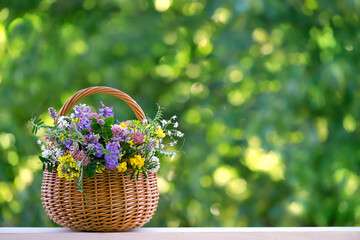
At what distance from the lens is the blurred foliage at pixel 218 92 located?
1.56 meters

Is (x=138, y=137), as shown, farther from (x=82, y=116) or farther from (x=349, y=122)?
(x=349, y=122)

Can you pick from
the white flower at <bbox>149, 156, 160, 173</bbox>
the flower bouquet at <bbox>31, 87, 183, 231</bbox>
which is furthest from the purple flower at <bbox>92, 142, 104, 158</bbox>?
the white flower at <bbox>149, 156, 160, 173</bbox>

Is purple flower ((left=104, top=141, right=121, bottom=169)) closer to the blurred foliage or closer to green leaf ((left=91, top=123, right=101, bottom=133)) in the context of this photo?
green leaf ((left=91, top=123, right=101, bottom=133))

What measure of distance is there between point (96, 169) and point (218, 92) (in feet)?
2.51

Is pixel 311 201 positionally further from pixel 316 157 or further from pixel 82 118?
pixel 82 118

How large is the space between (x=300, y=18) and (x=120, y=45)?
70cm

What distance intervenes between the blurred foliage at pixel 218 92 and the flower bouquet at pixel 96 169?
0.54 metres

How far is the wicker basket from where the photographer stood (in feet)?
3.20

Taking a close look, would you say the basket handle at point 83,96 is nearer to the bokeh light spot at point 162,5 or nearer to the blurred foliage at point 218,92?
the blurred foliage at point 218,92

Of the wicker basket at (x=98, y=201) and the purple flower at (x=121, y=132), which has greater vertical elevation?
the purple flower at (x=121, y=132)

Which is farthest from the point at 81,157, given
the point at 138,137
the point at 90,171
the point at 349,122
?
the point at 349,122

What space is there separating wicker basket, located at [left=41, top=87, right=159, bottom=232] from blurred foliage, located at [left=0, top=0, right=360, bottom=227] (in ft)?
1.79

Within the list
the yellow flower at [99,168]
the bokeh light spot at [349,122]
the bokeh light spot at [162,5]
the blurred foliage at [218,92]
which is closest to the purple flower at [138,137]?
the yellow flower at [99,168]

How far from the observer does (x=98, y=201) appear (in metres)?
0.97
